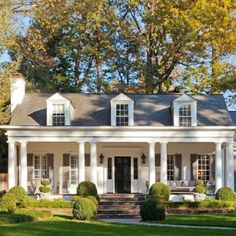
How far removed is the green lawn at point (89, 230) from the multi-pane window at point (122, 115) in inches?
503

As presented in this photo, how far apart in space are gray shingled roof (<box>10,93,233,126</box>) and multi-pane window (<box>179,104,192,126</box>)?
59cm

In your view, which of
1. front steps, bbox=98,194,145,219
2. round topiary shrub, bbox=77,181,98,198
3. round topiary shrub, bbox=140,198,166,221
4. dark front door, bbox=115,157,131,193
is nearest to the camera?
round topiary shrub, bbox=140,198,166,221

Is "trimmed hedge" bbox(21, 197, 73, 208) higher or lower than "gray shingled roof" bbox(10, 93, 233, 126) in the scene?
lower

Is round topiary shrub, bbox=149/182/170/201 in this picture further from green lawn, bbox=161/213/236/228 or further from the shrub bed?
the shrub bed

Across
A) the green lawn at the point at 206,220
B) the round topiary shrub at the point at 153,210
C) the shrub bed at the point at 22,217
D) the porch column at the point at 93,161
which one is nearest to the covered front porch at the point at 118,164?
the porch column at the point at 93,161

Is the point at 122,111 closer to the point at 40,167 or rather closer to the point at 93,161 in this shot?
the point at 93,161

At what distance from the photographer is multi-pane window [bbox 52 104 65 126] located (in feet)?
110

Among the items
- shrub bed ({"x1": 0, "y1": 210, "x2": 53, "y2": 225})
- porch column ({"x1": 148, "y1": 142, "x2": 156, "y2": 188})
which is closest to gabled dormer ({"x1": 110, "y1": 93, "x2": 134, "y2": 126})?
porch column ({"x1": 148, "y1": 142, "x2": 156, "y2": 188})

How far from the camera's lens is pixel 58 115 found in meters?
33.6

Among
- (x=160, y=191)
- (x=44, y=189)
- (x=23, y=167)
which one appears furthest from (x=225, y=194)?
(x=23, y=167)

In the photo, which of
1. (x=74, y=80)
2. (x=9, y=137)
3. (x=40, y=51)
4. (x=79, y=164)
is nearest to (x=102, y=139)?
(x=79, y=164)

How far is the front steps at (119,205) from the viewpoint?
2753 cm

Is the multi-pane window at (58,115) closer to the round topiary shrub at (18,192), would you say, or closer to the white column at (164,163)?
the round topiary shrub at (18,192)

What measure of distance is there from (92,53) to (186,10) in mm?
8486
